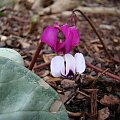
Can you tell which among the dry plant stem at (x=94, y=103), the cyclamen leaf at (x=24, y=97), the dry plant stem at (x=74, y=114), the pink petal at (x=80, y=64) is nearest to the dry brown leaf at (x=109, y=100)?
the dry plant stem at (x=94, y=103)

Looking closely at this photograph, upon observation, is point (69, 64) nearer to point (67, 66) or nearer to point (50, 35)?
point (67, 66)

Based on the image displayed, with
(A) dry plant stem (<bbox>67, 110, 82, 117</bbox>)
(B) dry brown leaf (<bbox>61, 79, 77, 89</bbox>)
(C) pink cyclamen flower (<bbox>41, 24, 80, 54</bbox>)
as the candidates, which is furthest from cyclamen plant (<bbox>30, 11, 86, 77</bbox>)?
(B) dry brown leaf (<bbox>61, 79, 77, 89</bbox>)

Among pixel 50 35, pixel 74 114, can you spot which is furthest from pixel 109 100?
pixel 50 35

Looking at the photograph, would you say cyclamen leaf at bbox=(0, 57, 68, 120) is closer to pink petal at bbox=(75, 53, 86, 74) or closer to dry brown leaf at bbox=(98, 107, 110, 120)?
pink petal at bbox=(75, 53, 86, 74)

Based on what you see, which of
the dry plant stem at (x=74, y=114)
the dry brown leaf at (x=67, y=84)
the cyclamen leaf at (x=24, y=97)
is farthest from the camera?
the dry brown leaf at (x=67, y=84)

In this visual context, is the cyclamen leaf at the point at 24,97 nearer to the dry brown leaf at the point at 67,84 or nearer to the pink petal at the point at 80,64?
the pink petal at the point at 80,64

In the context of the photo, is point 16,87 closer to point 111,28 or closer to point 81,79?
point 81,79
